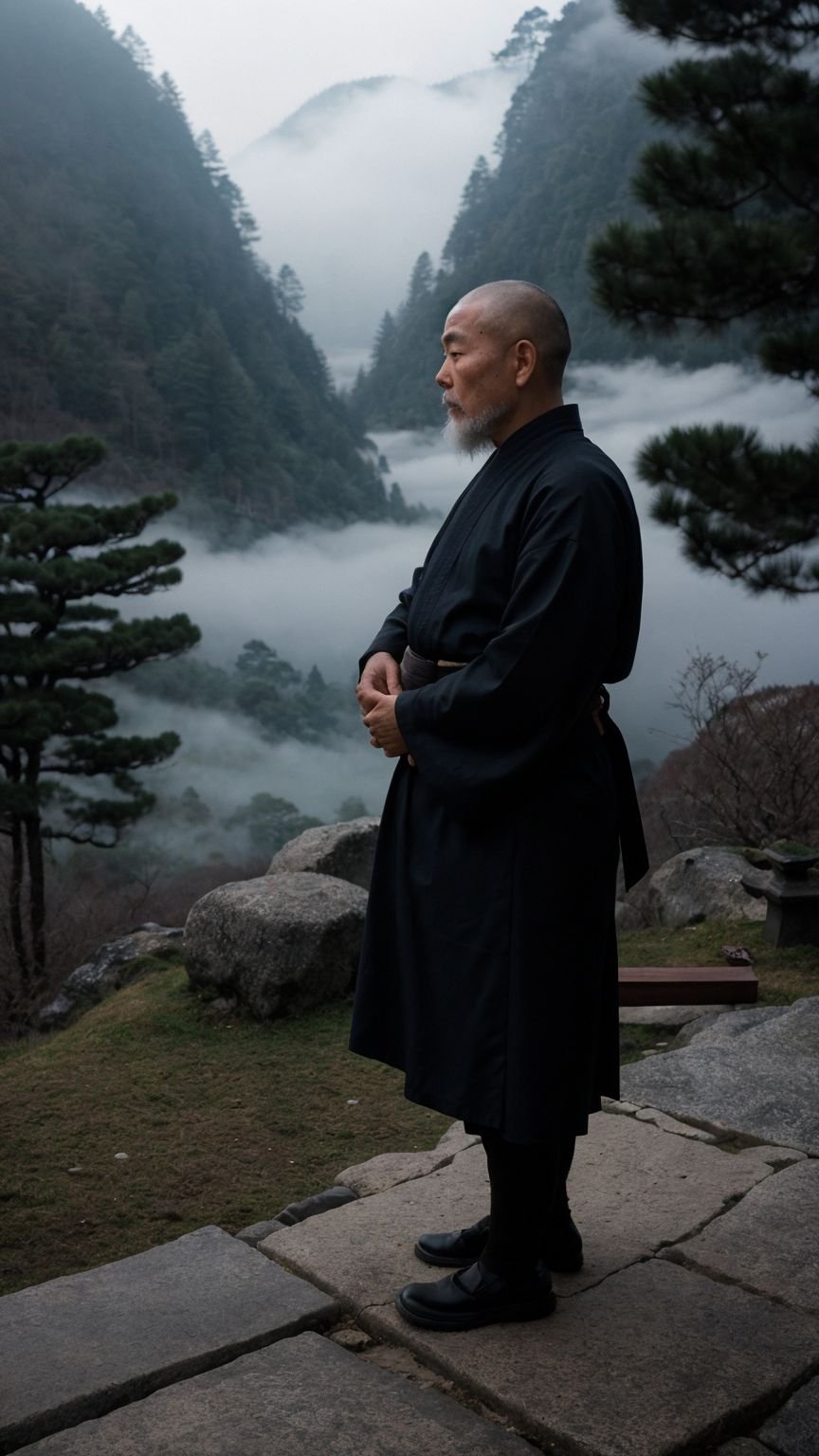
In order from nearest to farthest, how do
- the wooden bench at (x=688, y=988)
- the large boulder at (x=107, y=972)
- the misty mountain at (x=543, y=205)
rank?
the wooden bench at (x=688, y=988)
the large boulder at (x=107, y=972)
the misty mountain at (x=543, y=205)

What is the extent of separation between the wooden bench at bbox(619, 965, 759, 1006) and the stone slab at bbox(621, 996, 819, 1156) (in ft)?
1.41

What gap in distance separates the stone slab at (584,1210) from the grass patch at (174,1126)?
A: 1.98 feet

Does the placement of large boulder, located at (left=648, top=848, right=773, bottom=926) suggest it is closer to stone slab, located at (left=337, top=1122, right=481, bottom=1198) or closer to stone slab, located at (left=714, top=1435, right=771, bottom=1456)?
stone slab, located at (left=337, top=1122, right=481, bottom=1198)

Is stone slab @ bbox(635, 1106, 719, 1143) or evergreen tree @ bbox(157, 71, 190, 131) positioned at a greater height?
evergreen tree @ bbox(157, 71, 190, 131)

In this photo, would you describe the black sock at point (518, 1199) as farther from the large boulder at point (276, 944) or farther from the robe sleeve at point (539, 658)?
the large boulder at point (276, 944)

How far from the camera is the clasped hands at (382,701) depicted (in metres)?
2.09

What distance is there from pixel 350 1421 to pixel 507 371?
1748 millimetres

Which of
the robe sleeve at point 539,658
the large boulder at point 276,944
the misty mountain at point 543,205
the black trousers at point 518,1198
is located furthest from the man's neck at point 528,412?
the misty mountain at point 543,205

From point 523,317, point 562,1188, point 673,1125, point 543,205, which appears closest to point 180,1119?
point 673,1125

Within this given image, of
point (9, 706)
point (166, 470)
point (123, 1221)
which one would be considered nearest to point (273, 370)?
point (166, 470)

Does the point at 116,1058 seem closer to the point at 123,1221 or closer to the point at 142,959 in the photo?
the point at 123,1221

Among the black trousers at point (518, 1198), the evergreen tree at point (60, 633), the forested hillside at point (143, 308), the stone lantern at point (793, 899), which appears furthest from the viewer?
the forested hillside at point (143, 308)

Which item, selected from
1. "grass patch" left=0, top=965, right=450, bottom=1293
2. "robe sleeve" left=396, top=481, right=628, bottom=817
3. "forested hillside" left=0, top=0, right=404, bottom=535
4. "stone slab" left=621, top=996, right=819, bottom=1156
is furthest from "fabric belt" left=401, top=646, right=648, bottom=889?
"forested hillside" left=0, top=0, right=404, bottom=535

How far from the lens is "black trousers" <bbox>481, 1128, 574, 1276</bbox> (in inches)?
79.0
